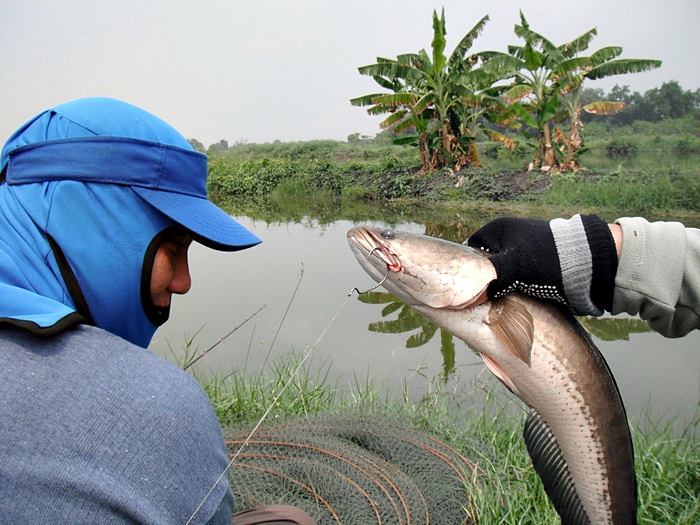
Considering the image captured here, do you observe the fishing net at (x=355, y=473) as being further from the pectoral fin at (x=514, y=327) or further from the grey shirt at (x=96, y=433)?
the grey shirt at (x=96, y=433)

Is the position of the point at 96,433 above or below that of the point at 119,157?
below

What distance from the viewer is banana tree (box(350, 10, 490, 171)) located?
1716cm

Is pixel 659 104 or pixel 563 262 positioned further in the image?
pixel 659 104

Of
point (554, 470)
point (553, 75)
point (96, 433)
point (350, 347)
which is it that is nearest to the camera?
point (96, 433)

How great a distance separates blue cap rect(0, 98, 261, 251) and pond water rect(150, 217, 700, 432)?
2.35m

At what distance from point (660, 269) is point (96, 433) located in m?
1.50

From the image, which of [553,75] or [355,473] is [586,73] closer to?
[553,75]

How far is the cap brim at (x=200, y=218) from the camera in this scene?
127 cm

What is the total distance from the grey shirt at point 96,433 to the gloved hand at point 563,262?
42.5 inches

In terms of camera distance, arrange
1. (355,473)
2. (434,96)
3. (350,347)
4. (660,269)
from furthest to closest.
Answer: (434,96) → (350,347) → (355,473) → (660,269)

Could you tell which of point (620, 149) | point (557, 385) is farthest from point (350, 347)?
point (620, 149)

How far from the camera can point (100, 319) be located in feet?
4.07

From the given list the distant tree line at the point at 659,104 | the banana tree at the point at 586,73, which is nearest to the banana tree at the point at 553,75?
the banana tree at the point at 586,73

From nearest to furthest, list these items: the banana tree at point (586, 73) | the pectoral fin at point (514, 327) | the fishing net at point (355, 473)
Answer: the pectoral fin at point (514, 327) → the fishing net at point (355, 473) → the banana tree at point (586, 73)
